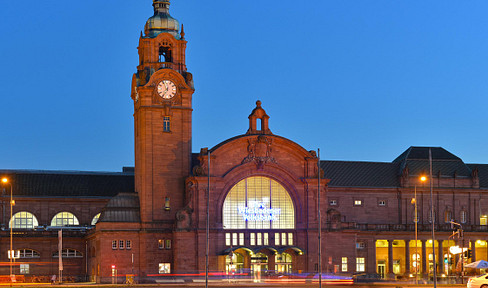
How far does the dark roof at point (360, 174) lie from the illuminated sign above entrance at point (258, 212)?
15.5m

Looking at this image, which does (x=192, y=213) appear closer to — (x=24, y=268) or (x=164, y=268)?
(x=164, y=268)

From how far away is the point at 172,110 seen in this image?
4498 inches

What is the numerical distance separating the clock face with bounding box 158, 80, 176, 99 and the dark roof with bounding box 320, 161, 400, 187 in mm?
26665

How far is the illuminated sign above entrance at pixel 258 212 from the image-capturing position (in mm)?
113438

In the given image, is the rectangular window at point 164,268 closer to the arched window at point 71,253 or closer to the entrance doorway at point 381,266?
the arched window at point 71,253

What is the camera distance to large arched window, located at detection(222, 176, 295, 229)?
113 meters

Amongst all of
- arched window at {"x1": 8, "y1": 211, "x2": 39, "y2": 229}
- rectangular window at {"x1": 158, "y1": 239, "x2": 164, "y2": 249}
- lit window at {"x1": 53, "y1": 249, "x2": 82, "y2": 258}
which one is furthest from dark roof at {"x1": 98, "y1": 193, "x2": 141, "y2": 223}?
arched window at {"x1": 8, "y1": 211, "x2": 39, "y2": 229}

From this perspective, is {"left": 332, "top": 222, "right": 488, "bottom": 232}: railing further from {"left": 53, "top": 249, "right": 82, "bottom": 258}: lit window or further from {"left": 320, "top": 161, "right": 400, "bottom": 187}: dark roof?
{"left": 53, "top": 249, "right": 82, "bottom": 258}: lit window

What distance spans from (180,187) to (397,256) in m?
34.1

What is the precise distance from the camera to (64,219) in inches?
4958

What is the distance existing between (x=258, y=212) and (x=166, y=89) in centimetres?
1946

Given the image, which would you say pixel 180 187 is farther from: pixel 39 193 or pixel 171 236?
pixel 39 193

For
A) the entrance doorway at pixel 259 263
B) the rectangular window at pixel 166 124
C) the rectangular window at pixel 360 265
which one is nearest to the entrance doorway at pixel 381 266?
the rectangular window at pixel 360 265

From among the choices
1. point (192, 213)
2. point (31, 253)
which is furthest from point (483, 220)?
point (31, 253)
